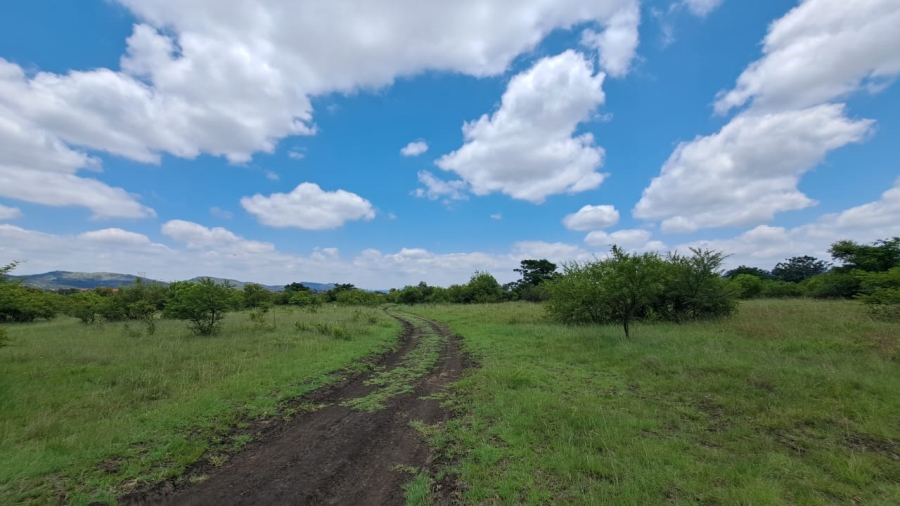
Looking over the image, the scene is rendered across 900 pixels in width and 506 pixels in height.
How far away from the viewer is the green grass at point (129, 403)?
4719 millimetres

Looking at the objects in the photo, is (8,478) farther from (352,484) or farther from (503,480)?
(503,480)

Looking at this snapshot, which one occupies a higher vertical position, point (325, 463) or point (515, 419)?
point (515, 419)

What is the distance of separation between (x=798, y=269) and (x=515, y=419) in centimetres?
9244

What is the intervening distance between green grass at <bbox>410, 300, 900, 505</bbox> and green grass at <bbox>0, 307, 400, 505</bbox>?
4203mm

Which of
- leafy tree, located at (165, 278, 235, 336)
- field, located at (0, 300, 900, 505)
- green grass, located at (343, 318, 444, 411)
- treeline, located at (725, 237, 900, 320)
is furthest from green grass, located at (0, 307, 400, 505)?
treeline, located at (725, 237, 900, 320)

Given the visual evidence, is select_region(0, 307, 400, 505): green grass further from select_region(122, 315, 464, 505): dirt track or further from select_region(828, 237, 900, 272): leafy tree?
select_region(828, 237, 900, 272): leafy tree

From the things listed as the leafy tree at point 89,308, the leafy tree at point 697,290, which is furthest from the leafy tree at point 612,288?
the leafy tree at point 89,308

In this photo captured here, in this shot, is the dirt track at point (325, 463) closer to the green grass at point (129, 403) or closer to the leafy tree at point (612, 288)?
the green grass at point (129, 403)

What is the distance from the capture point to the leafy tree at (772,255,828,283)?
222 feet

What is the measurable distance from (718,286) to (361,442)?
23071mm

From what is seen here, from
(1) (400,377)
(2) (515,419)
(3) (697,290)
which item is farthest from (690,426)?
(3) (697,290)

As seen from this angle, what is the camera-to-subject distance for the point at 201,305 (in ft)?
58.5

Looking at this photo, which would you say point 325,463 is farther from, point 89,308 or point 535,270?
point 535,270

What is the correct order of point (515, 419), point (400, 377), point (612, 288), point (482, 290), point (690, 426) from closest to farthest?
point (690, 426)
point (515, 419)
point (400, 377)
point (612, 288)
point (482, 290)
